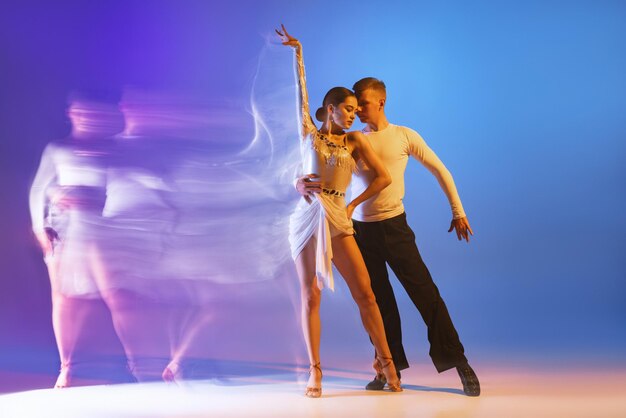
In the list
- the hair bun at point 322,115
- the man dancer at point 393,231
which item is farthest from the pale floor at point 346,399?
the hair bun at point 322,115

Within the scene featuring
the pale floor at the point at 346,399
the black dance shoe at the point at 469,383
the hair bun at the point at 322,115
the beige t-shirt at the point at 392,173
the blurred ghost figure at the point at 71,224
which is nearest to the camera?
the pale floor at the point at 346,399

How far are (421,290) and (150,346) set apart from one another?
166 centimetres

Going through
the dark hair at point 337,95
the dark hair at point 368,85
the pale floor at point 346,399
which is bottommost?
the pale floor at point 346,399

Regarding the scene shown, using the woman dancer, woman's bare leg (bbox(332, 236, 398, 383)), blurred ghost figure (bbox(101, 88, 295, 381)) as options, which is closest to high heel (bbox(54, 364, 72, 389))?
blurred ghost figure (bbox(101, 88, 295, 381))

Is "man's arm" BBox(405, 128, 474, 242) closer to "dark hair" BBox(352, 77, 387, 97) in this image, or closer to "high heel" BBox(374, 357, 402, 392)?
"dark hair" BBox(352, 77, 387, 97)

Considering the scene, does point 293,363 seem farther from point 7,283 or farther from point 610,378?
point 7,283

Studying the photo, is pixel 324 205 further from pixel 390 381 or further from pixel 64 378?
pixel 64 378

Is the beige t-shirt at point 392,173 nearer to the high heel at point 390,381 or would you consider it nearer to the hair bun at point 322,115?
the hair bun at point 322,115

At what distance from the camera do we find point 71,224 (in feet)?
15.6

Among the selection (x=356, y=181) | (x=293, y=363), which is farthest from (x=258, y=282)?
(x=356, y=181)

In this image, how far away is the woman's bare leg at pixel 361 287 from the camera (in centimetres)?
414

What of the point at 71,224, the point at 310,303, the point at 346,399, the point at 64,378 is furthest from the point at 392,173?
the point at 64,378

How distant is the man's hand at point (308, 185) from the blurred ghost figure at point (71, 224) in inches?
52.7

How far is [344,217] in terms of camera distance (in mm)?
4141
